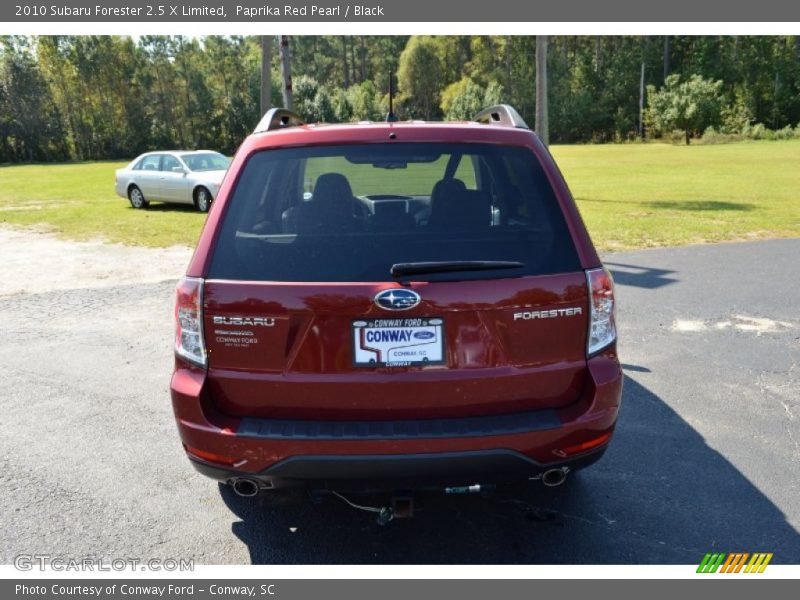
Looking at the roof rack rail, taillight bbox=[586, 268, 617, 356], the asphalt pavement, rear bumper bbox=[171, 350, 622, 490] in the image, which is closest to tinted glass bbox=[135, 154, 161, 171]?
the asphalt pavement

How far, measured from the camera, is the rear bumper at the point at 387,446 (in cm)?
252

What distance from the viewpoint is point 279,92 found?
2630 inches

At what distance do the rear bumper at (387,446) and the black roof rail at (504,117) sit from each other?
1.26 m

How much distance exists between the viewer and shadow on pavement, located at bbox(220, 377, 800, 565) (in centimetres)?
295

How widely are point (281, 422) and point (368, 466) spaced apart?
397mm

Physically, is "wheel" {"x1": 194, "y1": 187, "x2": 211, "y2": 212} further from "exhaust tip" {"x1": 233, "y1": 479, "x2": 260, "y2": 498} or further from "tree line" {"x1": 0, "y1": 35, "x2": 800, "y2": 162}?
"tree line" {"x1": 0, "y1": 35, "x2": 800, "y2": 162}

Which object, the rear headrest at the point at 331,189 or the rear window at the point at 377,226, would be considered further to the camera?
the rear headrest at the point at 331,189

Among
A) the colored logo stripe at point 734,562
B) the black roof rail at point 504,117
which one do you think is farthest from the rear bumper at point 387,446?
the black roof rail at point 504,117

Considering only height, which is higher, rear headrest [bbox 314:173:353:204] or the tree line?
the tree line

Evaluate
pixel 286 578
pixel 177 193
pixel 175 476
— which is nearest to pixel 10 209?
pixel 177 193

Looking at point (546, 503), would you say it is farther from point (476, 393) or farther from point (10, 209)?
point (10, 209)

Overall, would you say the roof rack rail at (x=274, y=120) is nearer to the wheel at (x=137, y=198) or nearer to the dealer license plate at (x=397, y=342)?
the dealer license plate at (x=397, y=342)

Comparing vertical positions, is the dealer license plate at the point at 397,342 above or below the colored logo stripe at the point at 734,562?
above

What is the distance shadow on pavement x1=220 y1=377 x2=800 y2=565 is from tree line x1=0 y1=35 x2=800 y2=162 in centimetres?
5879
